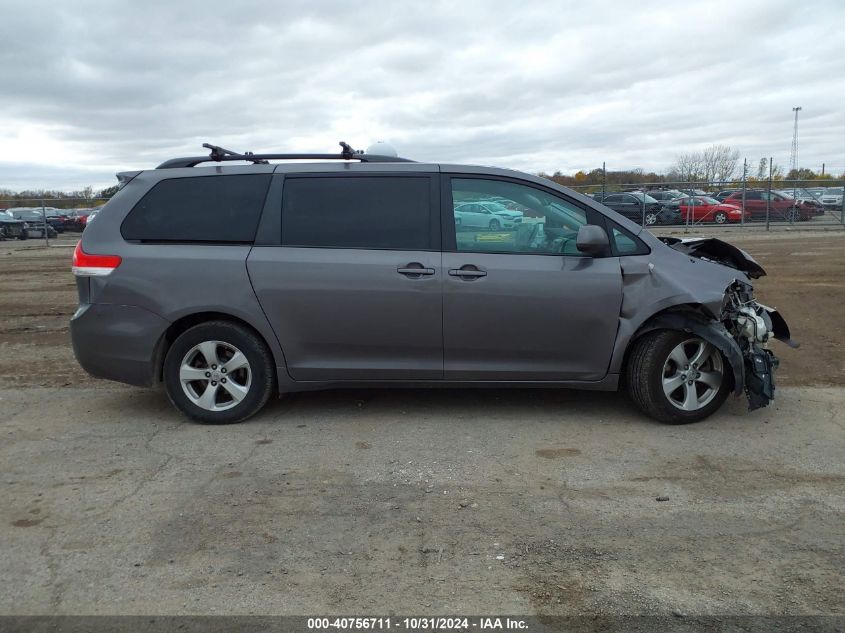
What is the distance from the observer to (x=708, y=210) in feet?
90.4

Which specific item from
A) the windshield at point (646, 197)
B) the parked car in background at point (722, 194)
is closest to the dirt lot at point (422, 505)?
the windshield at point (646, 197)

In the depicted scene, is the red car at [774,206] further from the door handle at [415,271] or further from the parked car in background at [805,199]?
the door handle at [415,271]

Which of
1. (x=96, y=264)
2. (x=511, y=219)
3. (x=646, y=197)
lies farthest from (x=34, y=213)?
(x=511, y=219)

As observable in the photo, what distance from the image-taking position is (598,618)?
2.89m

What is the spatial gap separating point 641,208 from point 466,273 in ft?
75.9

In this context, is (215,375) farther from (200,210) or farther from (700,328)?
(700,328)

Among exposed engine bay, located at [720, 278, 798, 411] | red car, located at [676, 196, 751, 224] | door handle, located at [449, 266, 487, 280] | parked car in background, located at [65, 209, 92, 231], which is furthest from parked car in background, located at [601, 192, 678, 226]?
parked car in background, located at [65, 209, 92, 231]

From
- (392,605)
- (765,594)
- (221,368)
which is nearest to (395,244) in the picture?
(221,368)

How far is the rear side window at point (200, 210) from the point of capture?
5.25m

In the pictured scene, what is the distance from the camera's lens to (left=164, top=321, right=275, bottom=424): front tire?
16.9 ft

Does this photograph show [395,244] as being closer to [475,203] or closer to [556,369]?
[475,203]

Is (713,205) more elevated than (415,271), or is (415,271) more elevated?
(415,271)

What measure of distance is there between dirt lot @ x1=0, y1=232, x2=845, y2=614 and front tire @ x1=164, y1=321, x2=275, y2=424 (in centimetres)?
17

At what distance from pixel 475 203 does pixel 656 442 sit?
204 cm
